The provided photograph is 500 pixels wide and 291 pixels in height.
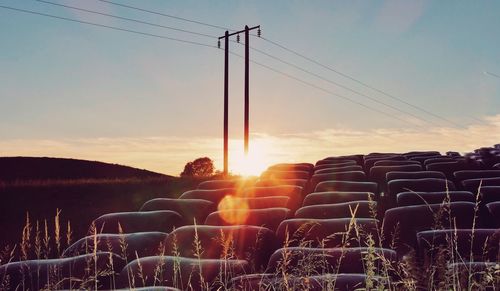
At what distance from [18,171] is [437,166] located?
24.4m

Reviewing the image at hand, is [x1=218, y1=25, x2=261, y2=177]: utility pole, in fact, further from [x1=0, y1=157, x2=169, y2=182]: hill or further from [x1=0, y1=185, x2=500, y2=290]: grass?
[x1=0, y1=185, x2=500, y2=290]: grass

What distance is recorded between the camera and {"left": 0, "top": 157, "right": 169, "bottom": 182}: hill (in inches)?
1257

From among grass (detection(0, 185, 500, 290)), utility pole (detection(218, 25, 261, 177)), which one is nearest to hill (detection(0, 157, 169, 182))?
utility pole (detection(218, 25, 261, 177))

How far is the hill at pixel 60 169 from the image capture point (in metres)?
31.9

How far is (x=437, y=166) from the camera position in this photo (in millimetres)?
13938

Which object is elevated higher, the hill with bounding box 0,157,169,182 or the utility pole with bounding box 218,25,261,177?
the utility pole with bounding box 218,25,261,177

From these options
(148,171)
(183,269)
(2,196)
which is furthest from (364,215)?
(148,171)

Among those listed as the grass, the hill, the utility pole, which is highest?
the utility pole

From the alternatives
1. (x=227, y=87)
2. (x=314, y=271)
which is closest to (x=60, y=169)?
(x=227, y=87)

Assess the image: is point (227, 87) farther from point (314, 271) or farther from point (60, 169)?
point (314, 271)

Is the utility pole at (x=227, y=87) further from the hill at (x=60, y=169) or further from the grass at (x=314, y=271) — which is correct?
the grass at (x=314, y=271)

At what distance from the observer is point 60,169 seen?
34062 mm

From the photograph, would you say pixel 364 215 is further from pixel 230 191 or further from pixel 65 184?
pixel 65 184

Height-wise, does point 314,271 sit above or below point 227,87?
below
